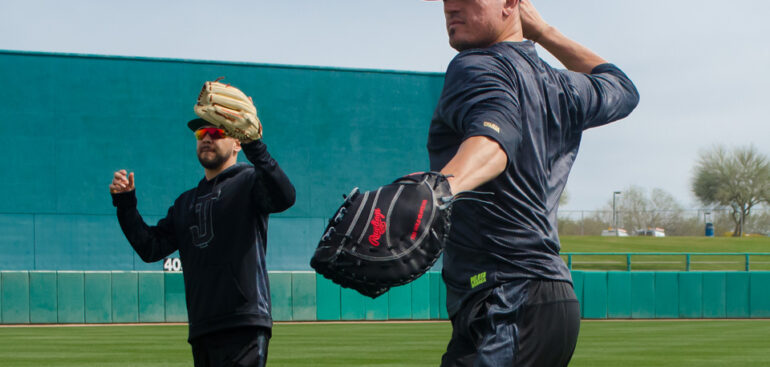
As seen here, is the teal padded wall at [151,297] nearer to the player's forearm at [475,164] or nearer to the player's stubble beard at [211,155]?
the player's stubble beard at [211,155]

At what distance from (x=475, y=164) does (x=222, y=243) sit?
309 centimetres

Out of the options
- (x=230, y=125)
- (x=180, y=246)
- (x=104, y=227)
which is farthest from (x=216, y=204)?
(x=104, y=227)

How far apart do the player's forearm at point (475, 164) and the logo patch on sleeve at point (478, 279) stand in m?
0.58

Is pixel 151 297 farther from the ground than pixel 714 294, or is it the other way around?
pixel 151 297

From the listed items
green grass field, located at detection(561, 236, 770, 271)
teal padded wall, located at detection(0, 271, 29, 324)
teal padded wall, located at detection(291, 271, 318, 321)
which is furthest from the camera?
green grass field, located at detection(561, 236, 770, 271)

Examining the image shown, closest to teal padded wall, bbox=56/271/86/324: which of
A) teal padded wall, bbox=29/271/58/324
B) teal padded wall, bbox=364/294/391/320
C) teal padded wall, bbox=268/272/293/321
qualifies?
teal padded wall, bbox=29/271/58/324

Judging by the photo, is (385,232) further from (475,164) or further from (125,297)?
(125,297)

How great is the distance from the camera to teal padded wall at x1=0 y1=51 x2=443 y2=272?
25000 millimetres

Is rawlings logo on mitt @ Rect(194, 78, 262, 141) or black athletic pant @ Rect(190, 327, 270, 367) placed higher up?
rawlings logo on mitt @ Rect(194, 78, 262, 141)

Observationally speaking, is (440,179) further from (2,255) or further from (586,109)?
(2,255)

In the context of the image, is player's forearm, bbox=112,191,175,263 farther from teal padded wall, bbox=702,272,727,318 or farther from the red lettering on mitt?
teal padded wall, bbox=702,272,727,318

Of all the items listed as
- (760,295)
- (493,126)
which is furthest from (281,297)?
(493,126)

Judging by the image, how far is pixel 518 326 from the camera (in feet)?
8.53

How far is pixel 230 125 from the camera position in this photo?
3664 mm
